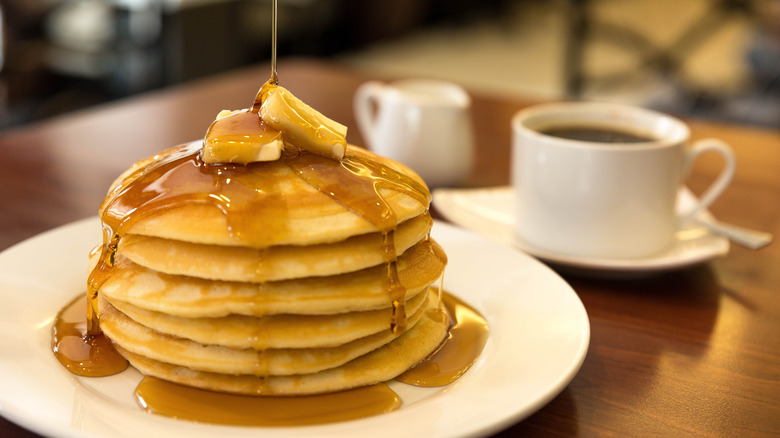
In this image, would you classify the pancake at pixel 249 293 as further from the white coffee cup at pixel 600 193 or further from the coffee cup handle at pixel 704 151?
the coffee cup handle at pixel 704 151

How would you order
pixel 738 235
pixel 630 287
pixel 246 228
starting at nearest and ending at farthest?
pixel 246 228, pixel 630 287, pixel 738 235

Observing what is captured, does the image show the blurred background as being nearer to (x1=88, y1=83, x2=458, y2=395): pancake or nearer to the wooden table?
the wooden table

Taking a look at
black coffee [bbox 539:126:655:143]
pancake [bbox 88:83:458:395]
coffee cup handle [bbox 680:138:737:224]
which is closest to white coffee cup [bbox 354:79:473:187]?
black coffee [bbox 539:126:655:143]

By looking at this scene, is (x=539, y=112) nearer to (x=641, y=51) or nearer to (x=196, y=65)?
(x=196, y=65)

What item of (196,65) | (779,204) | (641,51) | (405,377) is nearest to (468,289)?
(405,377)

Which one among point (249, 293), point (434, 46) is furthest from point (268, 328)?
point (434, 46)

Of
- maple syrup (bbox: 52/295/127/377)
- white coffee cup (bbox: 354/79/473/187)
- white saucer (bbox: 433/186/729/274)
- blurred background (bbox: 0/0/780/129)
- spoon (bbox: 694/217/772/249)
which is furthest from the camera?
blurred background (bbox: 0/0/780/129)

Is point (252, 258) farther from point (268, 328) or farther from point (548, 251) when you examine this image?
point (548, 251)
